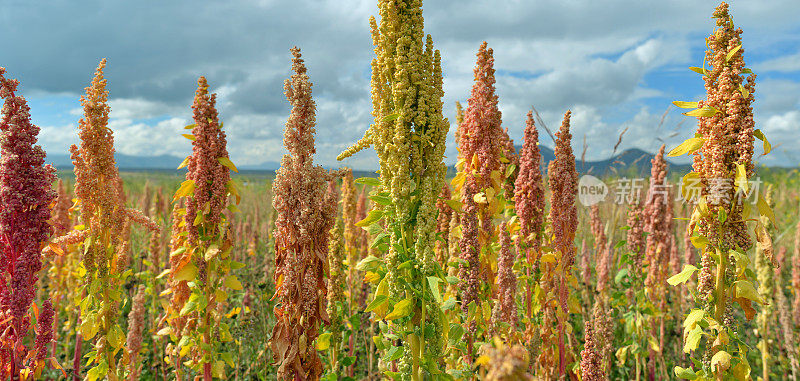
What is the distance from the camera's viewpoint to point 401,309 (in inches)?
81.9

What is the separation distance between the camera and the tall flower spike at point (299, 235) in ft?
7.29

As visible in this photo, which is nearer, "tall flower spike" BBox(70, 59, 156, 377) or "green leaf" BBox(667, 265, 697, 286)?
"green leaf" BBox(667, 265, 697, 286)

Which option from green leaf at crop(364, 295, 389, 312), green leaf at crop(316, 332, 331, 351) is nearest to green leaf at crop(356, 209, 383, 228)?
green leaf at crop(364, 295, 389, 312)

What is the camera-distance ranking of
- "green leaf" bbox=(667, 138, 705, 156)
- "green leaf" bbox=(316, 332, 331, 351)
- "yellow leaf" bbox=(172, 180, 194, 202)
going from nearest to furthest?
"green leaf" bbox=(316, 332, 331, 351) < "green leaf" bbox=(667, 138, 705, 156) < "yellow leaf" bbox=(172, 180, 194, 202)

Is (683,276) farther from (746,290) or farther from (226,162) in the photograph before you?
(226,162)

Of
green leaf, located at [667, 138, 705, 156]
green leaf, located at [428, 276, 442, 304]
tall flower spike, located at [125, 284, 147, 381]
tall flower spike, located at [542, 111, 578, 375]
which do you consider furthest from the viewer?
tall flower spike, located at [542, 111, 578, 375]

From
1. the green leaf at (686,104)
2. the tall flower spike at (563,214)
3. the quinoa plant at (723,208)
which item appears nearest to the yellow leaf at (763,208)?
the quinoa plant at (723,208)

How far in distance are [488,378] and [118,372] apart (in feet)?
10.7

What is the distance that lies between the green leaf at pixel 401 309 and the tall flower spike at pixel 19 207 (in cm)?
192

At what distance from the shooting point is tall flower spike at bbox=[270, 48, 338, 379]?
222cm

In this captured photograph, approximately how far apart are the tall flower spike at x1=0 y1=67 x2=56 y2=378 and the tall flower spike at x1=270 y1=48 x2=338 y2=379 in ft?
4.18

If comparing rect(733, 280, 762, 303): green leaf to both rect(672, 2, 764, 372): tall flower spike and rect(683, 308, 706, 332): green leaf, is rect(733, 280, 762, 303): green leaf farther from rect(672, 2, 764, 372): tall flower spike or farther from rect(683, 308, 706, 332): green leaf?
rect(683, 308, 706, 332): green leaf

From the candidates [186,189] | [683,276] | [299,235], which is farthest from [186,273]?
[683,276]

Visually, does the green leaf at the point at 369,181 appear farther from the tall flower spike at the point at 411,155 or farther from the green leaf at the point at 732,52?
the green leaf at the point at 732,52
